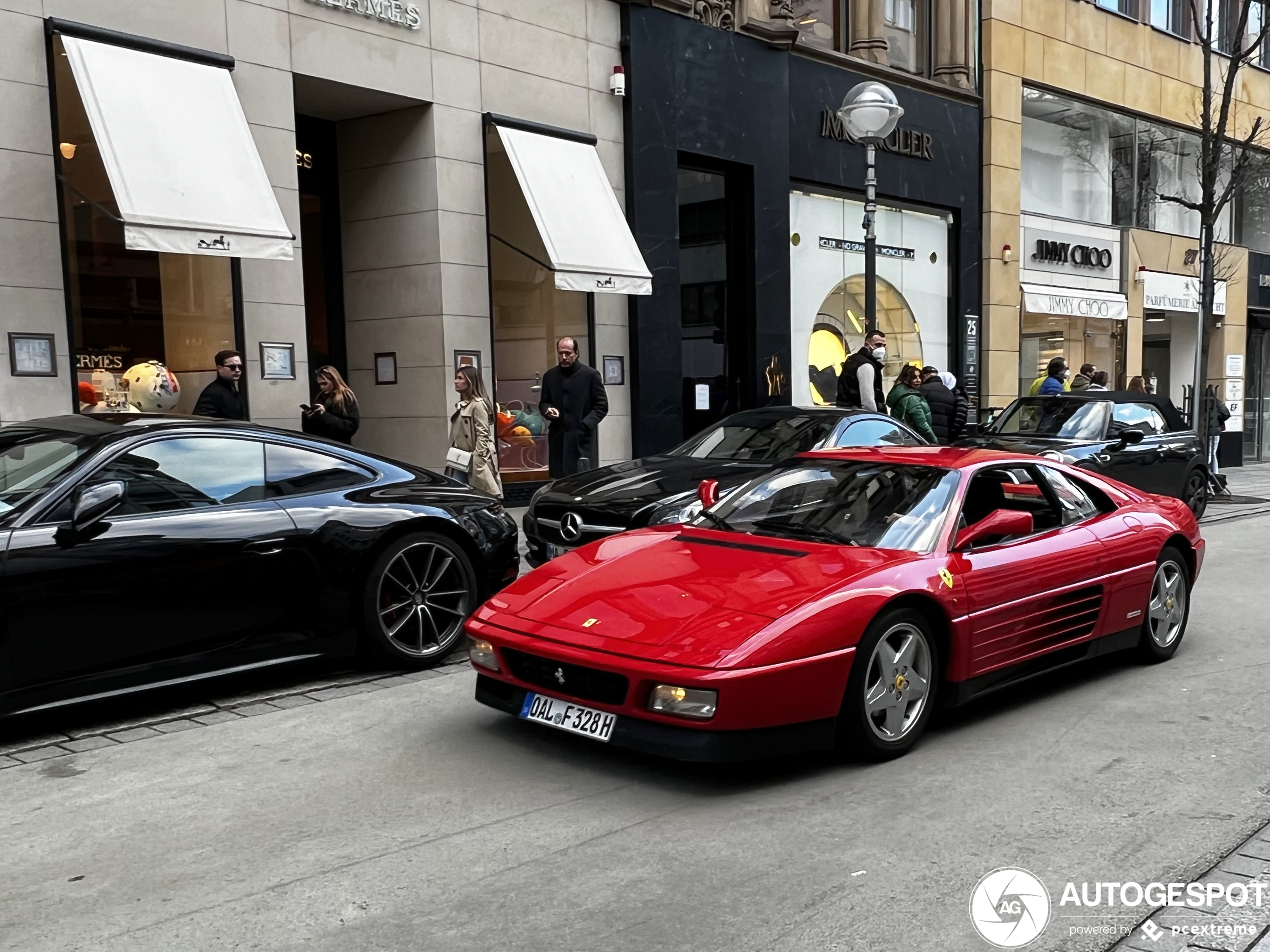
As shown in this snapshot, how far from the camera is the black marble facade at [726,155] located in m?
15.5

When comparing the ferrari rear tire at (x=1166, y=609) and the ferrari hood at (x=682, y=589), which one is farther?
the ferrari rear tire at (x=1166, y=609)

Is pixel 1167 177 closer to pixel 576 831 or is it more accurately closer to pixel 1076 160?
pixel 1076 160

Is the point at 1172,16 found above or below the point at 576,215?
above

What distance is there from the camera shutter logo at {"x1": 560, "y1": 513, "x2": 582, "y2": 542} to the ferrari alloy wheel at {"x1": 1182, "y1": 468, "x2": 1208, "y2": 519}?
27.0 ft

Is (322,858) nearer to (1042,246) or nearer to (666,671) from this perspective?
(666,671)

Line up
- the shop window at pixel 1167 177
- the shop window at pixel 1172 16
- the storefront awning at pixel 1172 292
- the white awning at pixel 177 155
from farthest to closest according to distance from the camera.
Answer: the shop window at pixel 1167 177, the shop window at pixel 1172 16, the storefront awning at pixel 1172 292, the white awning at pixel 177 155

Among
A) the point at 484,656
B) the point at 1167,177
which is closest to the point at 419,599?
the point at 484,656

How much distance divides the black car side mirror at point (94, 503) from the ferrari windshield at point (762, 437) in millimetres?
5274

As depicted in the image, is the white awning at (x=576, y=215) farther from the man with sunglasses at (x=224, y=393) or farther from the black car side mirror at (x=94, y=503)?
the black car side mirror at (x=94, y=503)

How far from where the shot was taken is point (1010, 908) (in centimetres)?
357

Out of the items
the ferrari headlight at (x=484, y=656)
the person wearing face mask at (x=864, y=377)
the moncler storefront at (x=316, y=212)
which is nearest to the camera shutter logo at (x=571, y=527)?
the ferrari headlight at (x=484, y=656)

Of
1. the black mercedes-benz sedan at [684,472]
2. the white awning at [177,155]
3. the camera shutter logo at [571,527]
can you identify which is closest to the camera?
the black mercedes-benz sedan at [684,472]

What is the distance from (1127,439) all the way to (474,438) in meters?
6.68

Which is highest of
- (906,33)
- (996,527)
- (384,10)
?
(906,33)
